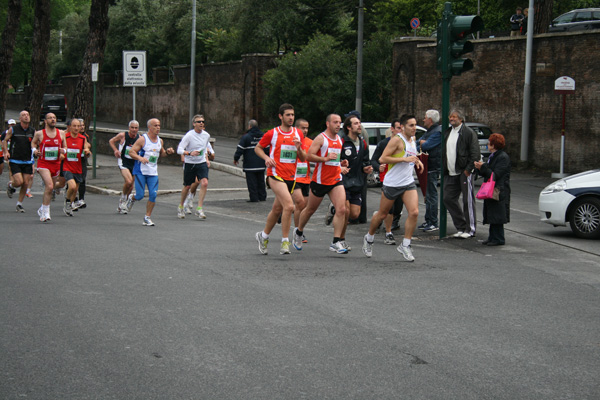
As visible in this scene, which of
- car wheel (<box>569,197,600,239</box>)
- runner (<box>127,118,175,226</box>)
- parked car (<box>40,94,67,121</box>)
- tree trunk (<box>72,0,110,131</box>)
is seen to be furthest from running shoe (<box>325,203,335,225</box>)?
parked car (<box>40,94,67,121</box>)

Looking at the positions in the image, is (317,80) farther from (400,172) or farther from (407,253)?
(407,253)

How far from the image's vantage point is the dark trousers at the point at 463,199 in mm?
13398

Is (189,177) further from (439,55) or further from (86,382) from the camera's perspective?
(86,382)

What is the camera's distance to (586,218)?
45.0 ft

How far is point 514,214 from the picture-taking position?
57.3 feet

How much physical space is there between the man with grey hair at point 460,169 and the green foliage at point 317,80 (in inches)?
1022

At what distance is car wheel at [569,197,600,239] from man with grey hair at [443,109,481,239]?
5.48 feet

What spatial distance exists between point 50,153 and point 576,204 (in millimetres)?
9091

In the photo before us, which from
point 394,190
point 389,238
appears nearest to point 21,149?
point 389,238

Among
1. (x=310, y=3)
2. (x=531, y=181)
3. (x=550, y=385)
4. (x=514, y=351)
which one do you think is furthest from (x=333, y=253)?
(x=310, y=3)

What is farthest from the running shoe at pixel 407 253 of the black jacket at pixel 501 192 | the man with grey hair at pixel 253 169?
the man with grey hair at pixel 253 169

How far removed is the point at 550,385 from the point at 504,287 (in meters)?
3.57

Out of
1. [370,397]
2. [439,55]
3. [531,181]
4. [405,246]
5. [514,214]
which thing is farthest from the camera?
[531,181]

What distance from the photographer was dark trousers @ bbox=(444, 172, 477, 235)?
44.0 ft
